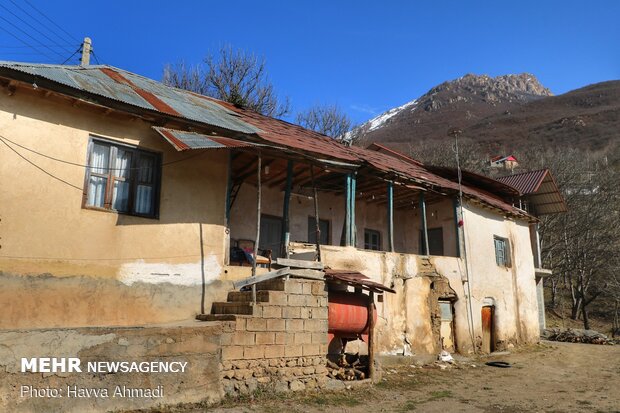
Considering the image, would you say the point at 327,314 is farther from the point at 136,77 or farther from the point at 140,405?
the point at 136,77

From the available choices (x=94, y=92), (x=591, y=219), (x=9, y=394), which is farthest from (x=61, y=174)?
(x=591, y=219)

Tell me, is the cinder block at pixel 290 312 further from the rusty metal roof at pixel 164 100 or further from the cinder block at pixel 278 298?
the rusty metal roof at pixel 164 100

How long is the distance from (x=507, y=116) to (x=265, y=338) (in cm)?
9955

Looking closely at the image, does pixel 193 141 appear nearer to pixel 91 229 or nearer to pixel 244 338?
pixel 91 229

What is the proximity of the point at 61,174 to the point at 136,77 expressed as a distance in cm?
477

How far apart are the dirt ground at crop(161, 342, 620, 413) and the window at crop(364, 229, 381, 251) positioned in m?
4.84

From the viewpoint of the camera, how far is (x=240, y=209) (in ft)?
41.1

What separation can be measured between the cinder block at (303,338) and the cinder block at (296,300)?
1.82 feet

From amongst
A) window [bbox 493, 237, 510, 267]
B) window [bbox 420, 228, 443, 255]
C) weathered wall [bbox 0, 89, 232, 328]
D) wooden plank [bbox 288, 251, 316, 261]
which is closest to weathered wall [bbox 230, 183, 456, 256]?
window [bbox 420, 228, 443, 255]

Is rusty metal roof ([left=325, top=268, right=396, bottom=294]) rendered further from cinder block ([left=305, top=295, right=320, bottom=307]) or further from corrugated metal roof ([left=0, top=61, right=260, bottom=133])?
Result: corrugated metal roof ([left=0, top=61, right=260, bottom=133])

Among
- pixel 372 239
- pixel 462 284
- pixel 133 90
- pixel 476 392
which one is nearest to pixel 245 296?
pixel 133 90

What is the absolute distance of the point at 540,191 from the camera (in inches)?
859

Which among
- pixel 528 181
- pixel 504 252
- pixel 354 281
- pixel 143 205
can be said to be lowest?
pixel 354 281

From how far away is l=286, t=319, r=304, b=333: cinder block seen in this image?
8.45 meters
